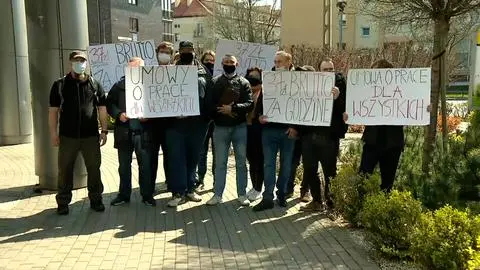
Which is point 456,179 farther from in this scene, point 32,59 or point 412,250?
point 32,59

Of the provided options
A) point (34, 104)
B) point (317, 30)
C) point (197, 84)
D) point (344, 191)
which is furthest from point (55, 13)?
point (317, 30)

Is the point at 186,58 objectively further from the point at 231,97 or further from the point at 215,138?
the point at 215,138

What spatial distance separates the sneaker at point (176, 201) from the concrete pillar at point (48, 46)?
1.96 meters

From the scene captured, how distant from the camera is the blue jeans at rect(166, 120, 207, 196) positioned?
284 inches

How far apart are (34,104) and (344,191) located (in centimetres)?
458

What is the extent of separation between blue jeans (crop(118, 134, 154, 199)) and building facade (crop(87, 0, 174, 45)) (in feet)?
142

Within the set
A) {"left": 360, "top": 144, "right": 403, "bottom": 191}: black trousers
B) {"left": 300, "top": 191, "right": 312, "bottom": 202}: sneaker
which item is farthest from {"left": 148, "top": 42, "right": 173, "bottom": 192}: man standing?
{"left": 360, "top": 144, "right": 403, "bottom": 191}: black trousers

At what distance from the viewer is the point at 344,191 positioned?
6309mm

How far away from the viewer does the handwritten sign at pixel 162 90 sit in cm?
699

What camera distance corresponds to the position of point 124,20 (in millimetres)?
58312

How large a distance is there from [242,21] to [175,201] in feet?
148

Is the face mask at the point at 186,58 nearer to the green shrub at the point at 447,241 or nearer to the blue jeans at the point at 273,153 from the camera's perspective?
the blue jeans at the point at 273,153

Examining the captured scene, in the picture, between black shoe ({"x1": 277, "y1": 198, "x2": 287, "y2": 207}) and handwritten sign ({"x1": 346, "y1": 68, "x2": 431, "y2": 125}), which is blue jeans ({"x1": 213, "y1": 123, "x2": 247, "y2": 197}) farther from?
handwritten sign ({"x1": 346, "y1": 68, "x2": 431, "y2": 125})

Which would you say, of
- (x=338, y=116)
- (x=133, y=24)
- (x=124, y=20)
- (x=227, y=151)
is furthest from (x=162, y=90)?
(x=133, y=24)
